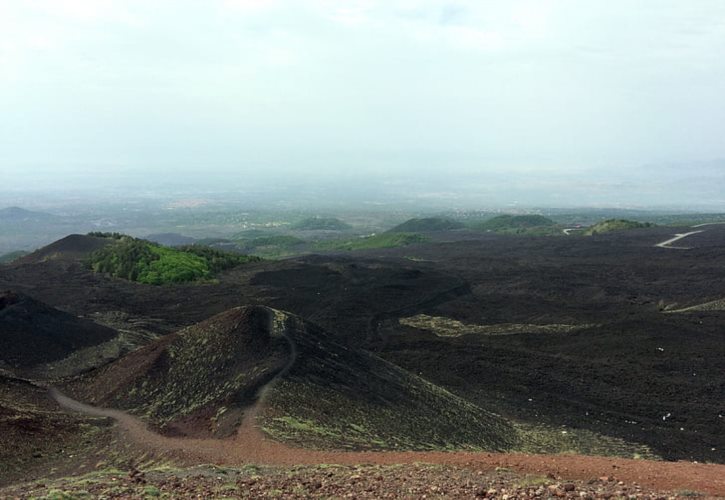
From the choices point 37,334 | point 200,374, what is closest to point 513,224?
point 37,334

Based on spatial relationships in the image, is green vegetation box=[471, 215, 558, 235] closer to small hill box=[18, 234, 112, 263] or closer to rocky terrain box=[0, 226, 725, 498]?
rocky terrain box=[0, 226, 725, 498]

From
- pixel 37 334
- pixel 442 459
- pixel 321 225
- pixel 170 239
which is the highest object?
pixel 321 225

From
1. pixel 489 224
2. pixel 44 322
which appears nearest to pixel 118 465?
pixel 44 322

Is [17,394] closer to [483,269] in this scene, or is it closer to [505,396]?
[505,396]

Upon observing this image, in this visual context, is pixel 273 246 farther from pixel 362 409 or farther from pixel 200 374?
pixel 362 409

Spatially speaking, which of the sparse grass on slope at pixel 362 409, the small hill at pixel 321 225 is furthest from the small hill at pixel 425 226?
the sparse grass on slope at pixel 362 409

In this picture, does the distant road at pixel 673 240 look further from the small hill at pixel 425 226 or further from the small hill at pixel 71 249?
the small hill at pixel 71 249
